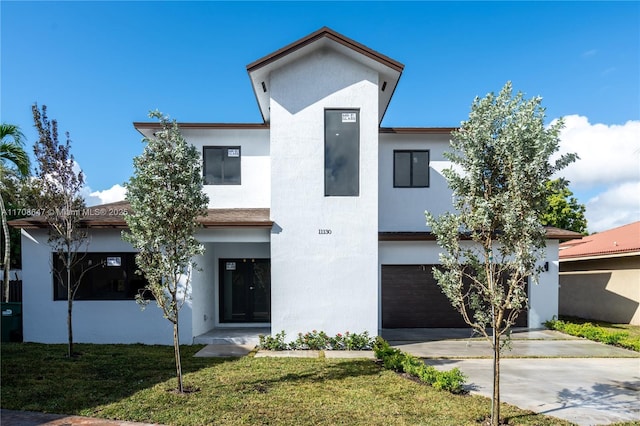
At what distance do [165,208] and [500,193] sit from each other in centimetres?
537

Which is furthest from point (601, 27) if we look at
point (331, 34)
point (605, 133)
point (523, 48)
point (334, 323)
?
point (605, 133)

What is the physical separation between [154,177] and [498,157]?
556cm

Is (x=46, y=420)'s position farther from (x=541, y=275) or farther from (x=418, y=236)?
(x=541, y=275)

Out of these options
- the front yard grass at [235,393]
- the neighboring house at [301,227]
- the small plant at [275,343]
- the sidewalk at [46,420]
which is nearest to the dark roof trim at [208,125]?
the neighboring house at [301,227]

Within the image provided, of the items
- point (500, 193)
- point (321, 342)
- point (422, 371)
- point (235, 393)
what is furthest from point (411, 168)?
point (235, 393)

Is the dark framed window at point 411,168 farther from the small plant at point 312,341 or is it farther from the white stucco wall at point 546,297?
the small plant at point 312,341

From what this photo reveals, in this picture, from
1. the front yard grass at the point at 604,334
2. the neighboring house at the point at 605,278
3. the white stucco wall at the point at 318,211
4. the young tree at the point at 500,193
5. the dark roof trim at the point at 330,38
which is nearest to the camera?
the young tree at the point at 500,193

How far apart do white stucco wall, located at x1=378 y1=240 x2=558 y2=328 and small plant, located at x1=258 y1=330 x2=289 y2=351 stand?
14.5 feet

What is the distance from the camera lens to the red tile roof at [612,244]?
15789 millimetres

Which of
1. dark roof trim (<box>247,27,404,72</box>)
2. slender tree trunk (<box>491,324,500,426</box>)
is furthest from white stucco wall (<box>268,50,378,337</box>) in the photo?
slender tree trunk (<box>491,324,500,426</box>)

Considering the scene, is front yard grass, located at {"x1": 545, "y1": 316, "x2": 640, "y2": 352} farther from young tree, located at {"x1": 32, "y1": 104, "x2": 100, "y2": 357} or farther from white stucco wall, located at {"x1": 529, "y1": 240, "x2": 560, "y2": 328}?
young tree, located at {"x1": 32, "y1": 104, "x2": 100, "y2": 357}

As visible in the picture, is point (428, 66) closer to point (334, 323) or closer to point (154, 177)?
point (334, 323)

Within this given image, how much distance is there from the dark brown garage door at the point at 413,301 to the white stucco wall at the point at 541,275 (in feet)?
1.00

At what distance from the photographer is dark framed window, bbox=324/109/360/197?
10.7 meters
